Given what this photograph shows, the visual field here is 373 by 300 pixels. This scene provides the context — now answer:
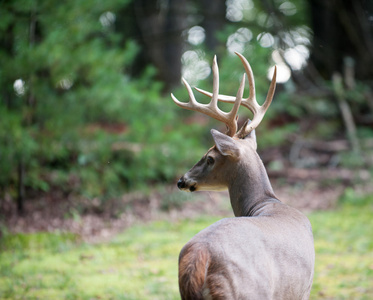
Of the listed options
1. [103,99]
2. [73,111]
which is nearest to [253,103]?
[103,99]

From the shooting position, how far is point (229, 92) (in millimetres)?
9695

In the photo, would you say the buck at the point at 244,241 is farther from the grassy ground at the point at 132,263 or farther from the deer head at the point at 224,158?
the grassy ground at the point at 132,263

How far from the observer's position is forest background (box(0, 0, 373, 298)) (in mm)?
7426

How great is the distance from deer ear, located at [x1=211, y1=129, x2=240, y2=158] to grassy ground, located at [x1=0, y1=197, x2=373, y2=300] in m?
1.96

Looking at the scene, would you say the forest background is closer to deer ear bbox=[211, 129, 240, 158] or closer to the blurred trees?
the blurred trees

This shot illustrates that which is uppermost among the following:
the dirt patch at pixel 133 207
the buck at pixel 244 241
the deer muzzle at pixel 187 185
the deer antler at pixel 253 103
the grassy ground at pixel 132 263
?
the deer antler at pixel 253 103

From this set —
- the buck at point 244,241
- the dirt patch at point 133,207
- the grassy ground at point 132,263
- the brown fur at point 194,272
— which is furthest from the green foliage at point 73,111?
the brown fur at point 194,272

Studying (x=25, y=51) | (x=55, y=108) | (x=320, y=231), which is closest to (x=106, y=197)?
(x=55, y=108)

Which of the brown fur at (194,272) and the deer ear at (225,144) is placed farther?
the deer ear at (225,144)

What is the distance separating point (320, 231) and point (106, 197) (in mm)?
4095

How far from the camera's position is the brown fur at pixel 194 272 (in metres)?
2.24

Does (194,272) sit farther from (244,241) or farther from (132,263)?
(132,263)

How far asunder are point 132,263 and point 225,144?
3128 millimetres

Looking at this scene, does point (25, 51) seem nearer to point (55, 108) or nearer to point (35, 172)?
point (55, 108)
